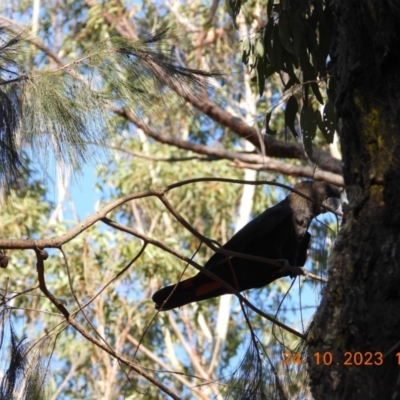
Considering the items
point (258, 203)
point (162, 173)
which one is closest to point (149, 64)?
point (162, 173)

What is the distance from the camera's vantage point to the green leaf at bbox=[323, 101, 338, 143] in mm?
2857

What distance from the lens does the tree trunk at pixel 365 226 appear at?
5.03ft

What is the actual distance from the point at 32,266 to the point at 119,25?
Result: 8.66 feet

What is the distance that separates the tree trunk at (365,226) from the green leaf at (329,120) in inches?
37.0

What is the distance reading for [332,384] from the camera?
1.56 meters

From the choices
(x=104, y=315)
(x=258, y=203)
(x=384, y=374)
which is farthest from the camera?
(x=258, y=203)

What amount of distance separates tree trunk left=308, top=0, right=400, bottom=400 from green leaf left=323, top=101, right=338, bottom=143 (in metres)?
0.94

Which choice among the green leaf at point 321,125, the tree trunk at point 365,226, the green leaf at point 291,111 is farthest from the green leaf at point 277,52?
the tree trunk at point 365,226

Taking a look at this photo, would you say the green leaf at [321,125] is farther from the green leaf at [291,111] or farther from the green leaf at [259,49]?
the green leaf at [259,49]

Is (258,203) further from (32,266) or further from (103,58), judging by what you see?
(103,58)

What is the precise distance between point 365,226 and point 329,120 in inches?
50.8

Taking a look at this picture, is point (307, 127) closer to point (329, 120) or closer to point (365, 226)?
point (329, 120)
